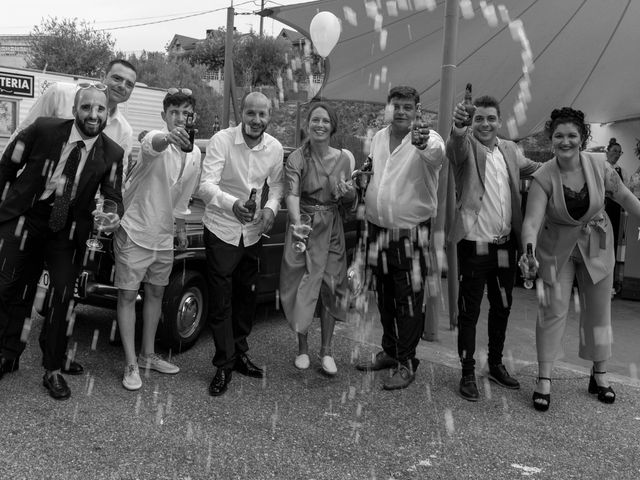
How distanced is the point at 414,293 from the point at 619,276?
5.60 ft

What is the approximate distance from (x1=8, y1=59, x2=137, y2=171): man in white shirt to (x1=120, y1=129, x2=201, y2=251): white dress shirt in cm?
20

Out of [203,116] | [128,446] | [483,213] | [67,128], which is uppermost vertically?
[203,116]

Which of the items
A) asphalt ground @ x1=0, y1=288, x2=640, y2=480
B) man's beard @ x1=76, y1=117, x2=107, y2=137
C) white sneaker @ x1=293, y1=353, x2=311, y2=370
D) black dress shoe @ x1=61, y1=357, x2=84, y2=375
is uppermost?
man's beard @ x1=76, y1=117, x2=107, y2=137

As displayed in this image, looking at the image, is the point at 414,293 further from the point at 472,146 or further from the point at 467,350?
the point at 472,146

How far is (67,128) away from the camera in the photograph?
3.68 m

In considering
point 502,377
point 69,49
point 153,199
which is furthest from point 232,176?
point 69,49

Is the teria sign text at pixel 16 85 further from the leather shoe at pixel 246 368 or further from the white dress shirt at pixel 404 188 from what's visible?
the white dress shirt at pixel 404 188

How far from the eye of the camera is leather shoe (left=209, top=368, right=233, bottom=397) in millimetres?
3967

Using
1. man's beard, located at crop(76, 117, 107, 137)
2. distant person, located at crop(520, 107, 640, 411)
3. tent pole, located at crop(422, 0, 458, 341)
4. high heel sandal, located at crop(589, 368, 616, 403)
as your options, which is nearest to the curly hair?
distant person, located at crop(520, 107, 640, 411)

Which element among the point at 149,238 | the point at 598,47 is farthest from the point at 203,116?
the point at 149,238

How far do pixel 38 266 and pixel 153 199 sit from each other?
2.72 ft

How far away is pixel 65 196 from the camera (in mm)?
3646

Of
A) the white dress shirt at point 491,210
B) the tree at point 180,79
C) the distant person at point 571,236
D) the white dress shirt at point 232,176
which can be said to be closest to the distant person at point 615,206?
the distant person at point 571,236

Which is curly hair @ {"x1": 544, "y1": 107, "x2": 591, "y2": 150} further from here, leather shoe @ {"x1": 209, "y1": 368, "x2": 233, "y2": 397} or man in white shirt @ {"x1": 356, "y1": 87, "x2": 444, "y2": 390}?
leather shoe @ {"x1": 209, "y1": 368, "x2": 233, "y2": 397}
